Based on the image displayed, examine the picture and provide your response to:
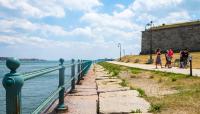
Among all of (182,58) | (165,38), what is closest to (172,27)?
(165,38)

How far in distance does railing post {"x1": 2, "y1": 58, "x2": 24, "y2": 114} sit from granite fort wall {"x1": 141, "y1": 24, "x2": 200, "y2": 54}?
8025cm

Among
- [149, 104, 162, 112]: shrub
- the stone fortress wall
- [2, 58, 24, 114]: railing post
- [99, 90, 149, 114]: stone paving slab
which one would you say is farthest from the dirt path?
the stone fortress wall

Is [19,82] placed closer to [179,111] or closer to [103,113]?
[103,113]

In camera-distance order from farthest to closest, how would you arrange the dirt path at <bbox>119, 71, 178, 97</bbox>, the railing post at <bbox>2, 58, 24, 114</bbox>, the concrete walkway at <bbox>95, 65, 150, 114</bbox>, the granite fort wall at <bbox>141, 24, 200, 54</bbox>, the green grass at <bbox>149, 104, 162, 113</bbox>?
the granite fort wall at <bbox>141, 24, 200, 54</bbox>
the dirt path at <bbox>119, 71, 178, 97</bbox>
the green grass at <bbox>149, 104, 162, 113</bbox>
the concrete walkway at <bbox>95, 65, 150, 114</bbox>
the railing post at <bbox>2, 58, 24, 114</bbox>

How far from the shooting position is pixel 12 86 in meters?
3.28

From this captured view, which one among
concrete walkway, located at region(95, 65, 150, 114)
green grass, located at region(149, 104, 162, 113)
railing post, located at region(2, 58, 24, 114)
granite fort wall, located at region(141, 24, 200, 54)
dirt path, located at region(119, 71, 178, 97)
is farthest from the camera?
granite fort wall, located at region(141, 24, 200, 54)

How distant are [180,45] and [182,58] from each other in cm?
5386

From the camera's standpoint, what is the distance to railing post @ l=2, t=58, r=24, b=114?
3266 mm

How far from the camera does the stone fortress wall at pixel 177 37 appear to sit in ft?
269

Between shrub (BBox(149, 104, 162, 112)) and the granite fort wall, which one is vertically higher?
the granite fort wall

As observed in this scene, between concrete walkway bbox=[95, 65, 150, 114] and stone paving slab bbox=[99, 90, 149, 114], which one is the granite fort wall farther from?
concrete walkway bbox=[95, 65, 150, 114]

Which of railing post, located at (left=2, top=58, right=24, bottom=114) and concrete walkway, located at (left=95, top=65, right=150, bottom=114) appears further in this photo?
concrete walkway, located at (left=95, top=65, right=150, bottom=114)

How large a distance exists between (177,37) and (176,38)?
335 millimetres

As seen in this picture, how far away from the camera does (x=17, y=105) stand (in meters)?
3.35
